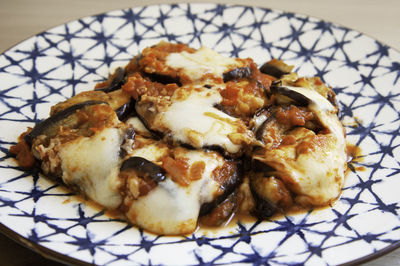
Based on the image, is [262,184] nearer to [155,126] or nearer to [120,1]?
[155,126]

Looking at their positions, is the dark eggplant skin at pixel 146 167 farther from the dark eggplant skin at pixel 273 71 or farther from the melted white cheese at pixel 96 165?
the dark eggplant skin at pixel 273 71

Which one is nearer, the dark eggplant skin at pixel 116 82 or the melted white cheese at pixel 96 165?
the melted white cheese at pixel 96 165

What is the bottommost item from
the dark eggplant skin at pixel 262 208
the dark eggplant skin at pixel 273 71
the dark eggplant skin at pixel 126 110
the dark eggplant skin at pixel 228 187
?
the dark eggplant skin at pixel 262 208

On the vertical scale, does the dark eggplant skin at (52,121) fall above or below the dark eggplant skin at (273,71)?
below

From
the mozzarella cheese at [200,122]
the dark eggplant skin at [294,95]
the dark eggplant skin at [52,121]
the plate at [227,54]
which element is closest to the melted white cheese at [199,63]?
the mozzarella cheese at [200,122]

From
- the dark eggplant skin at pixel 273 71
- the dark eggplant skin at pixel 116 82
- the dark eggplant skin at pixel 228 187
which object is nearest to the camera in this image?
the dark eggplant skin at pixel 228 187

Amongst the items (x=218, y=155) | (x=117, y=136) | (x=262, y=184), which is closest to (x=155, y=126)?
(x=117, y=136)

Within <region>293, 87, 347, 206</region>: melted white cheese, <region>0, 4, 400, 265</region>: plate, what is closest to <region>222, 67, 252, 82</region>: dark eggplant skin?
<region>293, 87, 347, 206</region>: melted white cheese
